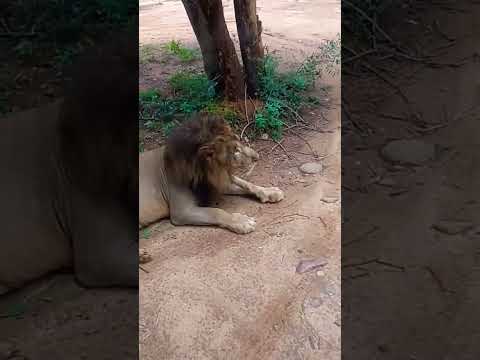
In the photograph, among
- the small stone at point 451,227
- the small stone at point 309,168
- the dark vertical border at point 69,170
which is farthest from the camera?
the small stone at point 451,227

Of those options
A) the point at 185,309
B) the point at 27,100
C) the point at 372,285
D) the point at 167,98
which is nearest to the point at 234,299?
the point at 185,309

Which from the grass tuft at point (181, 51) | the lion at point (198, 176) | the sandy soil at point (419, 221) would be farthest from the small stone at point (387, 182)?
the grass tuft at point (181, 51)

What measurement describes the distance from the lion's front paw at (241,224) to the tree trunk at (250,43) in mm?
274

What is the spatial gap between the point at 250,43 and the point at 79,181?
1.62 ft

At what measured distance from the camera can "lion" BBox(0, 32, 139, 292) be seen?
1369mm

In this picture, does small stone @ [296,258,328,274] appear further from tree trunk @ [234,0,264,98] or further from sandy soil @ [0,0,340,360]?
tree trunk @ [234,0,264,98]

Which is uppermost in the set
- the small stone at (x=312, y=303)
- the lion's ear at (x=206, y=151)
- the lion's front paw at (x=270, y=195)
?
the lion's ear at (x=206, y=151)

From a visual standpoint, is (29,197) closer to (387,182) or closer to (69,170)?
(69,170)

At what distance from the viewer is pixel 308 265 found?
142 cm

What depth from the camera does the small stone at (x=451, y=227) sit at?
162 cm

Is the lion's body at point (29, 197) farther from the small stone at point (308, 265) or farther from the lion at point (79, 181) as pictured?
the small stone at point (308, 265)

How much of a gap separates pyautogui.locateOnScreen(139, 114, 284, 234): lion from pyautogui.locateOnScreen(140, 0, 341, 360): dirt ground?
0.07 ft

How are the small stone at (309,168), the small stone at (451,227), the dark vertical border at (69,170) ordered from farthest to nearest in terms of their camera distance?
the small stone at (451,227) < the small stone at (309,168) < the dark vertical border at (69,170)

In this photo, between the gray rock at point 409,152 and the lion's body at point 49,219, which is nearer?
the lion's body at point 49,219
